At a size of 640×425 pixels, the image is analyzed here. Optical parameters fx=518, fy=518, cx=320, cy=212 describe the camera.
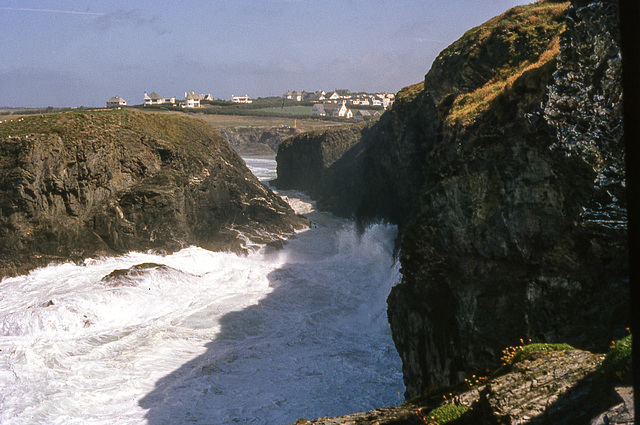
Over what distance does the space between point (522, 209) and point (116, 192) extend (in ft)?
83.1

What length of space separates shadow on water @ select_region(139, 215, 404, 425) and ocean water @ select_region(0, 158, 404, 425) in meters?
0.06

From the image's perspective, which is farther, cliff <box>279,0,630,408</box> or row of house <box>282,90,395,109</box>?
row of house <box>282,90,395,109</box>

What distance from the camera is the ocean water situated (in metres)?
16.7

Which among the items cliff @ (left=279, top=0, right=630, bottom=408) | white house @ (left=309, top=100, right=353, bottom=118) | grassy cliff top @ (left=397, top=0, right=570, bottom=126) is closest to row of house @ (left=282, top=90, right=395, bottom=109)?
white house @ (left=309, top=100, right=353, bottom=118)

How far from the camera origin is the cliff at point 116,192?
88.4 feet

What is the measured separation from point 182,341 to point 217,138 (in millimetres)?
23234

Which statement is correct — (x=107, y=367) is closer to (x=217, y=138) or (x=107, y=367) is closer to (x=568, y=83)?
(x=568, y=83)

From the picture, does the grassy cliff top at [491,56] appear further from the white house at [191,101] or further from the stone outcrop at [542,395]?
the white house at [191,101]

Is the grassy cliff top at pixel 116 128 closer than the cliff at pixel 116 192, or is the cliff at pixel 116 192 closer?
the cliff at pixel 116 192

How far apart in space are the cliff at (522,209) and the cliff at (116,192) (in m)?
19.2

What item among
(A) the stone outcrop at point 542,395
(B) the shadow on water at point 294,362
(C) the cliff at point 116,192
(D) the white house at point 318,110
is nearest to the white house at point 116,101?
(D) the white house at point 318,110

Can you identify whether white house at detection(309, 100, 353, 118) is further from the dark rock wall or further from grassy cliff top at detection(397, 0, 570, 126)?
the dark rock wall

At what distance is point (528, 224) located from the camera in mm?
11891

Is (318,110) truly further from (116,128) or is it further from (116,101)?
(116,128)
